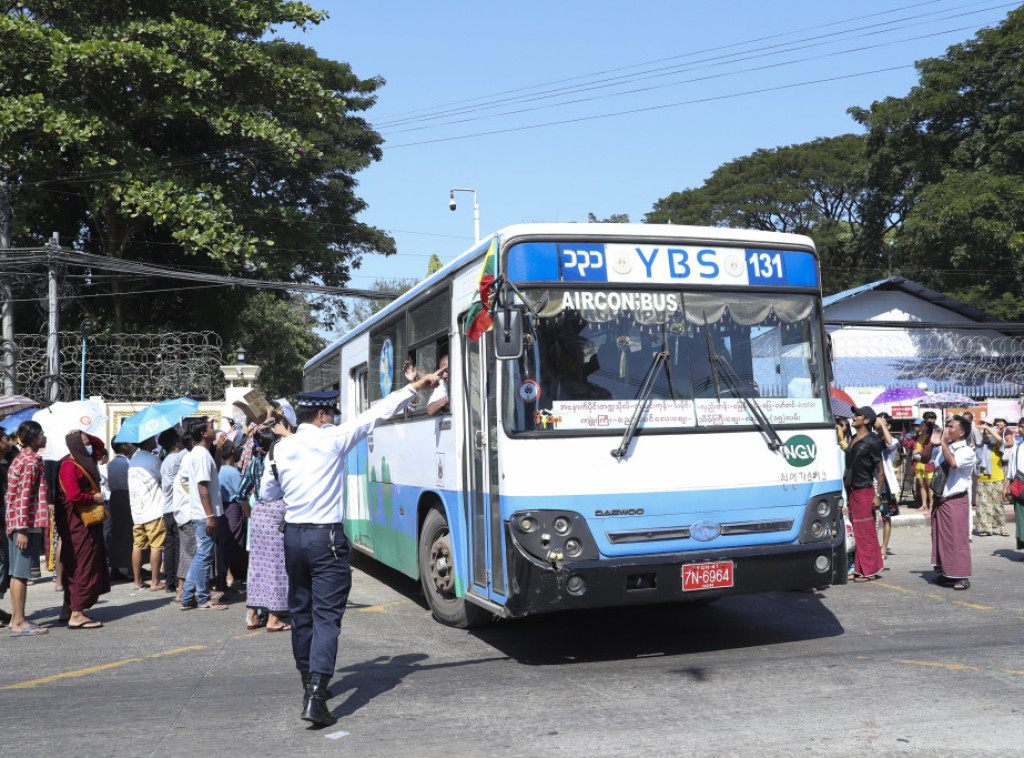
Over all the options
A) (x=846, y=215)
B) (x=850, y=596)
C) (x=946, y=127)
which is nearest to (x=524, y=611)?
(x=850, y=596)

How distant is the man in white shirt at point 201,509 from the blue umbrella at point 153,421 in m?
1.08

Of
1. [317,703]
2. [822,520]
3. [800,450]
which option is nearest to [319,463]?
[317,703]

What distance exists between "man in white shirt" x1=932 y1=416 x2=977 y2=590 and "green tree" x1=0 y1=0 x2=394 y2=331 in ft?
48.6

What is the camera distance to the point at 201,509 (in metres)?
9.61

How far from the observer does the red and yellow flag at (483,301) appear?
22.1ft

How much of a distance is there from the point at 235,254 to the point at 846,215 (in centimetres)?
3109

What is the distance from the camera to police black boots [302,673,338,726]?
538 cm

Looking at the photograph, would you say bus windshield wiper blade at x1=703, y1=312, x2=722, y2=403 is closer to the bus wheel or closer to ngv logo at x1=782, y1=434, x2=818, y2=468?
ngv logo at x1=782, y1=434, x2=818, y2=468

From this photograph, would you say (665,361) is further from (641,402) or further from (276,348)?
(276,348)

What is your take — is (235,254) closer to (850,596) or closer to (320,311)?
(850,596)

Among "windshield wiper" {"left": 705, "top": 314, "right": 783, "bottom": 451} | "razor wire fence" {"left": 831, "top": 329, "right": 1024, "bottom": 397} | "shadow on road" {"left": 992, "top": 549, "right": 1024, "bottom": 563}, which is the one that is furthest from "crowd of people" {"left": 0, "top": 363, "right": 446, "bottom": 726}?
"razor wire fence" {"left": 831, "top": 329, "right": 1024, "bottom": 397}

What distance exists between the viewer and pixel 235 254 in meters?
20.5

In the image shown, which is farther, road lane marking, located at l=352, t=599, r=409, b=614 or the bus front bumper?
road lane marking, located at l=352, t=599, r=409, b=614

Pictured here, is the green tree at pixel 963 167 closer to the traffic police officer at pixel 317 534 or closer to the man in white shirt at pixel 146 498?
the man in white shirt at pixel 146 498
